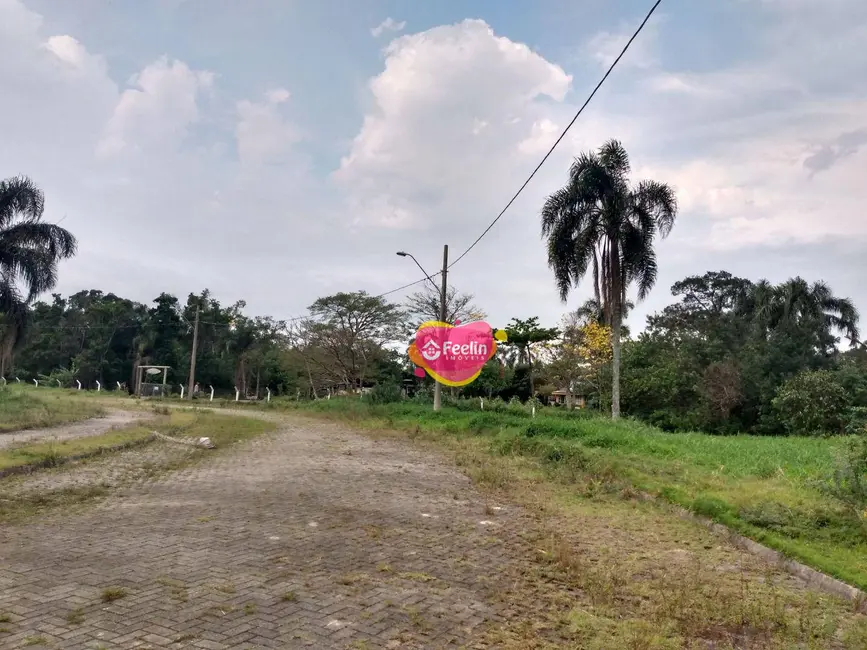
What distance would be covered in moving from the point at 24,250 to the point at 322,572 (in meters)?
24.9

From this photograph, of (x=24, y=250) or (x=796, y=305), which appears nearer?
(x=24, y=250)

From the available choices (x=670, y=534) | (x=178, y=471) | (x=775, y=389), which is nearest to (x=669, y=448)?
(x=670, y=534)

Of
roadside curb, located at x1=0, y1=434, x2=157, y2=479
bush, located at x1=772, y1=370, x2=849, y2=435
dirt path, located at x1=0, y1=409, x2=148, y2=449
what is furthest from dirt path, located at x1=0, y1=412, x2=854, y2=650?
bush, located at x1=772, y1=370, x2=849, y2=435

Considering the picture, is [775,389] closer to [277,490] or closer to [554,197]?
[554,197]

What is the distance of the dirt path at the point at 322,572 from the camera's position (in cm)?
420

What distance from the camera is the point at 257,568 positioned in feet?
18.1

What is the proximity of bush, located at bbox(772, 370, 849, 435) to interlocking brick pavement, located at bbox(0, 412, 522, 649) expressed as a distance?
867 inches

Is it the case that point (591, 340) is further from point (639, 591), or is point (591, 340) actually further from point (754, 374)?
point (639, 591)

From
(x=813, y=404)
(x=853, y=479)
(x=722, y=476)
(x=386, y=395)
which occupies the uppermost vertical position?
(x=813, y=404)

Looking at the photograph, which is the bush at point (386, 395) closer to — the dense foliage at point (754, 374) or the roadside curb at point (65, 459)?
the dense foliage at point (754, 374)

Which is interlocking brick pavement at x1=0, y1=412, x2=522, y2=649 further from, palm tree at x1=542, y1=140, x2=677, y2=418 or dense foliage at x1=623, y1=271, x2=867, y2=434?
dense foliage at x1=623, y1=271, x2=867, y2=434

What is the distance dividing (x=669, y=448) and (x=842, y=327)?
110 ft

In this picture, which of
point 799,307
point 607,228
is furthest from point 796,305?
point 607,228

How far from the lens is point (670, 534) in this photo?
7.84 metres
